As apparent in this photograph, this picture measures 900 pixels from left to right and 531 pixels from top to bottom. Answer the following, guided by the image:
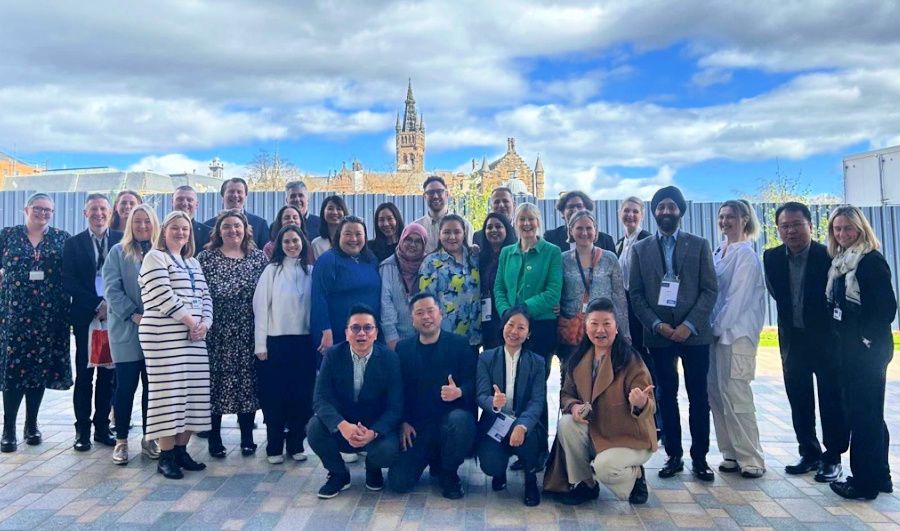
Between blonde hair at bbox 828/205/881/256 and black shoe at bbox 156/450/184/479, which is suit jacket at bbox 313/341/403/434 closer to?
black shoe at bbox 156/450/184/479

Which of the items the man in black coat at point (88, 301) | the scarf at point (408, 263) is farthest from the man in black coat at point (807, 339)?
the man in black coat at point (88, 301)

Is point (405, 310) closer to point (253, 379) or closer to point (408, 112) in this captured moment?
point (253, 379)

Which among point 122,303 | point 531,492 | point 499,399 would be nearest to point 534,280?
point 499,399

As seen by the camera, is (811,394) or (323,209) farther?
(323,209)

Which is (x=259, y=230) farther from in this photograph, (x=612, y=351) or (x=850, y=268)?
(x=850, y=268)

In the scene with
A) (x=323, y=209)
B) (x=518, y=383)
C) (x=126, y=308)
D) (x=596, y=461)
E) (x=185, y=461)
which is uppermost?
(x=323, y=209)

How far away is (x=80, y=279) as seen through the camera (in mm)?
5223

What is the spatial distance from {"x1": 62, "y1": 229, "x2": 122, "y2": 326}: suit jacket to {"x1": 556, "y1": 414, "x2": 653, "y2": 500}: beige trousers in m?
3.71

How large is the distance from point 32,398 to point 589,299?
442 centimetres

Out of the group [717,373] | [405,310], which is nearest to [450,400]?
[405,310]

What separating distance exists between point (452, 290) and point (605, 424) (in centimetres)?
145

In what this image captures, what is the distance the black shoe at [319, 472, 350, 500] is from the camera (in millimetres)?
4172

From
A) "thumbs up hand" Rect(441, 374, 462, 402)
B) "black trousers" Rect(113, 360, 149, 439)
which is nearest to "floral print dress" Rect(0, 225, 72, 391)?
"black trousers" Rect(113, 360, 149, 439)

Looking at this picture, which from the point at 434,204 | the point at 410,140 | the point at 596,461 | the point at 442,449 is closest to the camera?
the point at 596,461
